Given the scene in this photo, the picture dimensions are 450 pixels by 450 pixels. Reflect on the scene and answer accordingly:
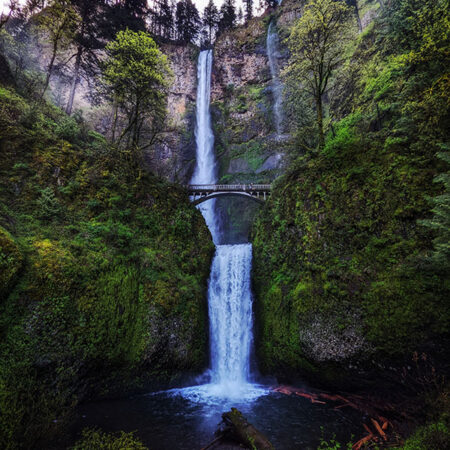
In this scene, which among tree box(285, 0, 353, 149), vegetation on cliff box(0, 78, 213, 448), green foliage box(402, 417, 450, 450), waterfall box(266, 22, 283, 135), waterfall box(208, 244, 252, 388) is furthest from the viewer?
waterfall box(266, 22, 283, 135)

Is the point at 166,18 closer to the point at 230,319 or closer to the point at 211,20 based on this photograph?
the point at 211,20

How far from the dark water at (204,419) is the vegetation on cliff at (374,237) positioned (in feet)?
4.82

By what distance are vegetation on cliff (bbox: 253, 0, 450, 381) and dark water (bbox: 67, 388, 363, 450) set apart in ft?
4.82

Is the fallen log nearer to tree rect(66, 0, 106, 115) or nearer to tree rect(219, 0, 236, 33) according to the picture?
tree rect(66, 0, 106, 115)

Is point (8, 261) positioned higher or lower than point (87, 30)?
lower

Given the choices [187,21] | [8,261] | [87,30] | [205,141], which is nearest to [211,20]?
[187,21]

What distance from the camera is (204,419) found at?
778 cm

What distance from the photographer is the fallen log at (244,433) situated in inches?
230

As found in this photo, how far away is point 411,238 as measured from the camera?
7773 millimetres

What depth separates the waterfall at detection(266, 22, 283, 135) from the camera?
105ft

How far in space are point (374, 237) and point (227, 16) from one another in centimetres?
5430

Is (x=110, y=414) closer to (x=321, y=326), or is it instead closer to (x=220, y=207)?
(x=321, y=326)

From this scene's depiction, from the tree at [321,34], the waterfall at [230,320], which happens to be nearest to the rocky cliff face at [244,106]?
the tree at [321,34]

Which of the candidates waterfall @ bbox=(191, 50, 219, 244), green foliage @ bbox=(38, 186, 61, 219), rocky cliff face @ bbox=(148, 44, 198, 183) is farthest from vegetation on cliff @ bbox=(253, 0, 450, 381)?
rocky cliff face @ bbox=(148, 44, 198, 183)
